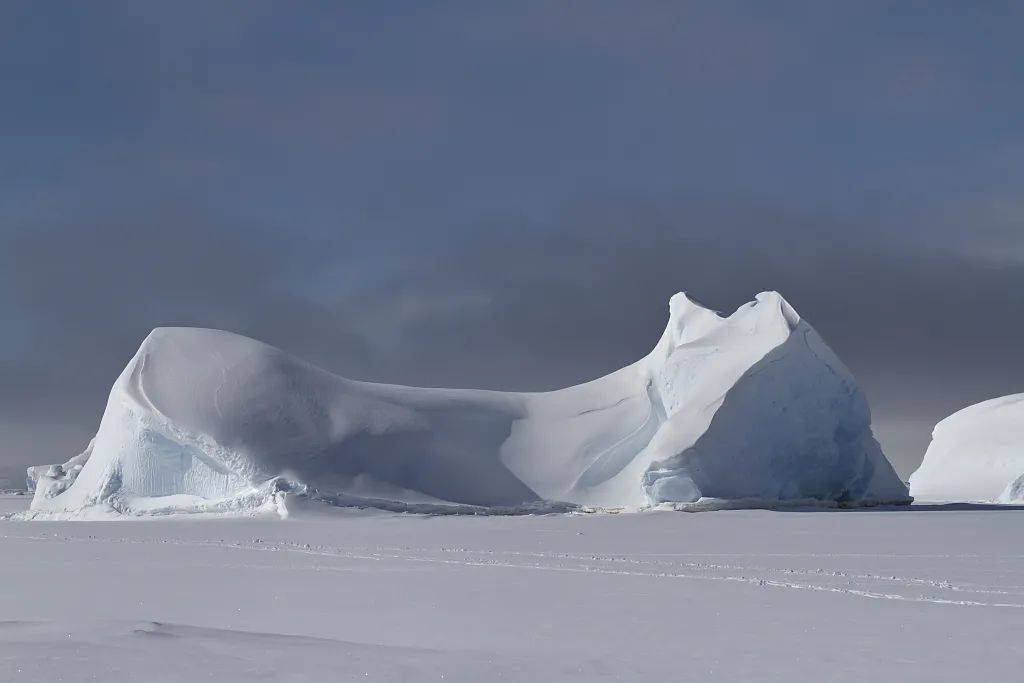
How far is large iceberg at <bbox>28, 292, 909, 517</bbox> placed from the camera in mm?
17750

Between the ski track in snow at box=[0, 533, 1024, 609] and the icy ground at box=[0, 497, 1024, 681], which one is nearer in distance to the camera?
the icy ground at box=[0, 497, 1024, 681]

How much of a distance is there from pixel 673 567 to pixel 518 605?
Result: 8.88ft

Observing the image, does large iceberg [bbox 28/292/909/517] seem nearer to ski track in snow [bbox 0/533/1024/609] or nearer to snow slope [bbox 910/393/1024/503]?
ski track in snow [bbox 0/533/1024/609]

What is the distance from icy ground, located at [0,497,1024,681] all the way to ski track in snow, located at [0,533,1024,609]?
38 millimetres

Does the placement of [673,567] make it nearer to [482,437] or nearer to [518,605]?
[518,605]

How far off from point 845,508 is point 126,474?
42.2 feet

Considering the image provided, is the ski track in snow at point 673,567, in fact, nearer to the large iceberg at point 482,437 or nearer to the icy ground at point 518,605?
the icy ground at point 518,605

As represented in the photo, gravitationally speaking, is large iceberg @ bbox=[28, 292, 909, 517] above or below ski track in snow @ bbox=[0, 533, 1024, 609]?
above

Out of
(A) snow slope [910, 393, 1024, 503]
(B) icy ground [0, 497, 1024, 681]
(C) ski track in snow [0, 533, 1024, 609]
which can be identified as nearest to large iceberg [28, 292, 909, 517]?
(B) icy ground [0, 497, 1024, 681]

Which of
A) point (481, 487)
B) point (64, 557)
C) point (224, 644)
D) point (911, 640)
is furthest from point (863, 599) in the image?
point (481, 487)

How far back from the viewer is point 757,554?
403 inches

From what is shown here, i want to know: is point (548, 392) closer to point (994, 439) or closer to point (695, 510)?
point (695, 510)

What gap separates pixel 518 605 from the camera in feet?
22.7

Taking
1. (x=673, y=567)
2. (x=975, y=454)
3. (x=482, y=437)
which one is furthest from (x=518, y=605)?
(x=975, y=454)
